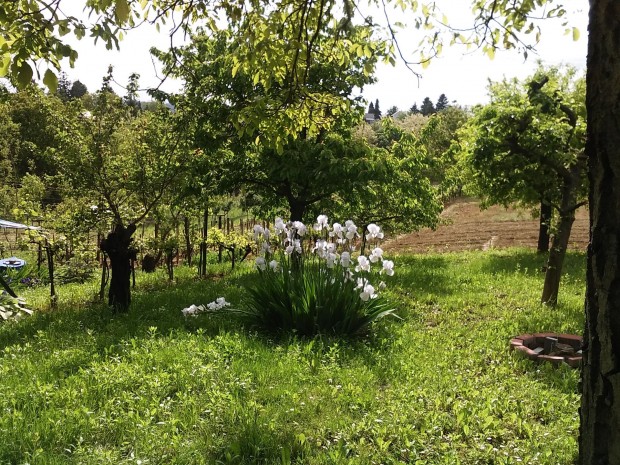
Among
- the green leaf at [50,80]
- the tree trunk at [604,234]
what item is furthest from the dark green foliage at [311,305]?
the tree trunk at [604,234]

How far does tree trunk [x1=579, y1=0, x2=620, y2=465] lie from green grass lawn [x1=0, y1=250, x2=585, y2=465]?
52.9 inches

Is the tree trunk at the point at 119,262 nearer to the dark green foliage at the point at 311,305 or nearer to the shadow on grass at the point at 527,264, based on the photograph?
the dark green foliage at the point at 311,305

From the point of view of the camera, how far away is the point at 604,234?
1.37m

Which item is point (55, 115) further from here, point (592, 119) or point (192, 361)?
point (592, 119)

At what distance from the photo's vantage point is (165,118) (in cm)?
699

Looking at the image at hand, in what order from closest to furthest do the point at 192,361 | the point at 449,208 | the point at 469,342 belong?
the point at 192,361
the point at 469,342
the point at 449,208

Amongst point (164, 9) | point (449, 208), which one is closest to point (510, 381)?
point (164, 9)

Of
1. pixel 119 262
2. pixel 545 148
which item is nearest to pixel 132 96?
pixel 119 262

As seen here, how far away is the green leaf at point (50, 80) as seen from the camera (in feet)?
6.10

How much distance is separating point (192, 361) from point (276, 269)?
1911 mm

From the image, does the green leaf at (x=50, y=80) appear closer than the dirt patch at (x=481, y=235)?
Yes

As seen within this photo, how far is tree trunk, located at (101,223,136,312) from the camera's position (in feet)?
19.2

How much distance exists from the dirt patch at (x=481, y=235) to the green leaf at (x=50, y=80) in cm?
1186

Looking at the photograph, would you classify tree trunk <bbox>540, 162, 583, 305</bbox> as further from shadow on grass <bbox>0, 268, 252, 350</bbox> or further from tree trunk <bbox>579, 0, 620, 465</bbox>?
tree trunk <bbox>579, 0, 620, 465</bbox>
